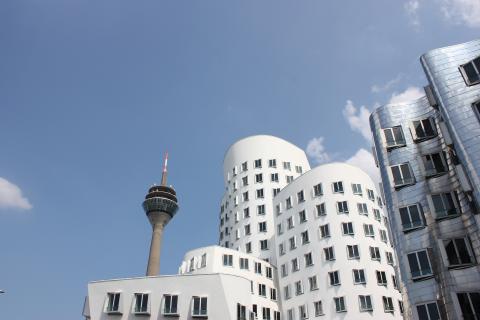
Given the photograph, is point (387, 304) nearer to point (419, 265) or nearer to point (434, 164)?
point (419, 265)

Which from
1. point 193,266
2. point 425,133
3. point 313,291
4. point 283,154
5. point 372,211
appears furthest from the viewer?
point 283,154

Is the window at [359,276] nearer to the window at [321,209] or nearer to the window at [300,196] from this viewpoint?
the window at [321,209]

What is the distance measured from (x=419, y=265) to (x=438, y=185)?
6.68 metres

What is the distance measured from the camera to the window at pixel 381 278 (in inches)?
2044

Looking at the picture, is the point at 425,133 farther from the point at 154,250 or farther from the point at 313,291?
the point at 154,250

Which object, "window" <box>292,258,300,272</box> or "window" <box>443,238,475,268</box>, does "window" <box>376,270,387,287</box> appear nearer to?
"window" <box>292,258,300,272</box>

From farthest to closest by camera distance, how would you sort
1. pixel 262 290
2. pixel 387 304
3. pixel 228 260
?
1. pixel 228 260
2. pixel 262 290
3. pixel 387 304

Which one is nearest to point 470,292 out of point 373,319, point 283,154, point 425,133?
point 425,133

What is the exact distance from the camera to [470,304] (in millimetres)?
25094

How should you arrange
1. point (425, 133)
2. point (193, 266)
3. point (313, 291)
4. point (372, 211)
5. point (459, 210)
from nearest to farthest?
point (459, 210), point (425, 133), point (313, 291), point (372, 211), point (193, 266)

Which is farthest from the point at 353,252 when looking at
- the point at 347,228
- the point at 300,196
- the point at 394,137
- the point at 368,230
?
the point at 394,137

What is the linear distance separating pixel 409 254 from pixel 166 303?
30.0 meters

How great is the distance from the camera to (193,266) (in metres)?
65.3

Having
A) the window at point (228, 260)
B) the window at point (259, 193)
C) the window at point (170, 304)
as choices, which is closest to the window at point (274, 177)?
the window at point (259, 193)
